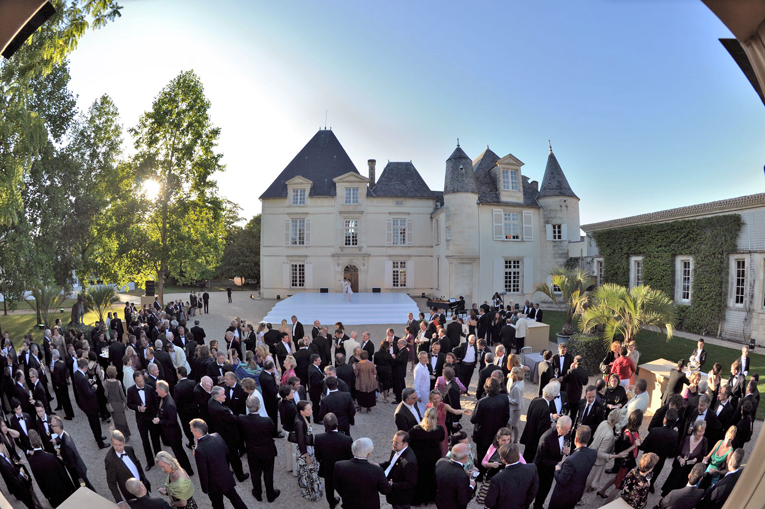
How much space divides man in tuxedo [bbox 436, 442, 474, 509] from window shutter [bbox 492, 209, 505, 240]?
77.3ft

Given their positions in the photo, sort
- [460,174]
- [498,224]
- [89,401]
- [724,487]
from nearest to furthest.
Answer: [724,487] → [89,401] → [460,174] → [498,224]

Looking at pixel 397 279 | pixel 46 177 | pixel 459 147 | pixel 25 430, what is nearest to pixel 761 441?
pixel 25 430

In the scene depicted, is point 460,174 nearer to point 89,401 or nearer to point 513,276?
point 513,276

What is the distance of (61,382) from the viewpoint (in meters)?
8.43

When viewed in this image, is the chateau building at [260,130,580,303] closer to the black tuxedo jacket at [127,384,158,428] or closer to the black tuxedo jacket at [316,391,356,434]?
the black tuxedo jacket at [316,391,356,434]

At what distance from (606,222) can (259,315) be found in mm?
18930

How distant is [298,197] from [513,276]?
1576cm

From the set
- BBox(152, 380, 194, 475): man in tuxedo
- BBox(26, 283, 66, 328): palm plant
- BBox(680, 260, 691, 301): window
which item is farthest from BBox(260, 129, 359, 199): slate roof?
BBox(152, 380, 194, 475): man in tuxedo

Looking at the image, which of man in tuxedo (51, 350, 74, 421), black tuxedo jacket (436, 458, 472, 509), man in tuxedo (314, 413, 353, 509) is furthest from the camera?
man in tuxedo (51, 350, 74, 421)

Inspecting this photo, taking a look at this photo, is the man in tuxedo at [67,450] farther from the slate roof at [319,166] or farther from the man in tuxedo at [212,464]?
the slate roof at [319,166]

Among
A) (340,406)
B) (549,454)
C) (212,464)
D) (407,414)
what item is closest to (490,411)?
(549,454)

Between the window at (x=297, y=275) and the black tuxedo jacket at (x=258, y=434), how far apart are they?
82.4 feet

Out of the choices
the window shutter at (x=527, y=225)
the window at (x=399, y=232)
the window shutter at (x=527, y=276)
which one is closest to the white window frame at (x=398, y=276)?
the window at (x=399, y=232)

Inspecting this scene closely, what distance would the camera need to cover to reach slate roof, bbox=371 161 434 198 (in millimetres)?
30531
